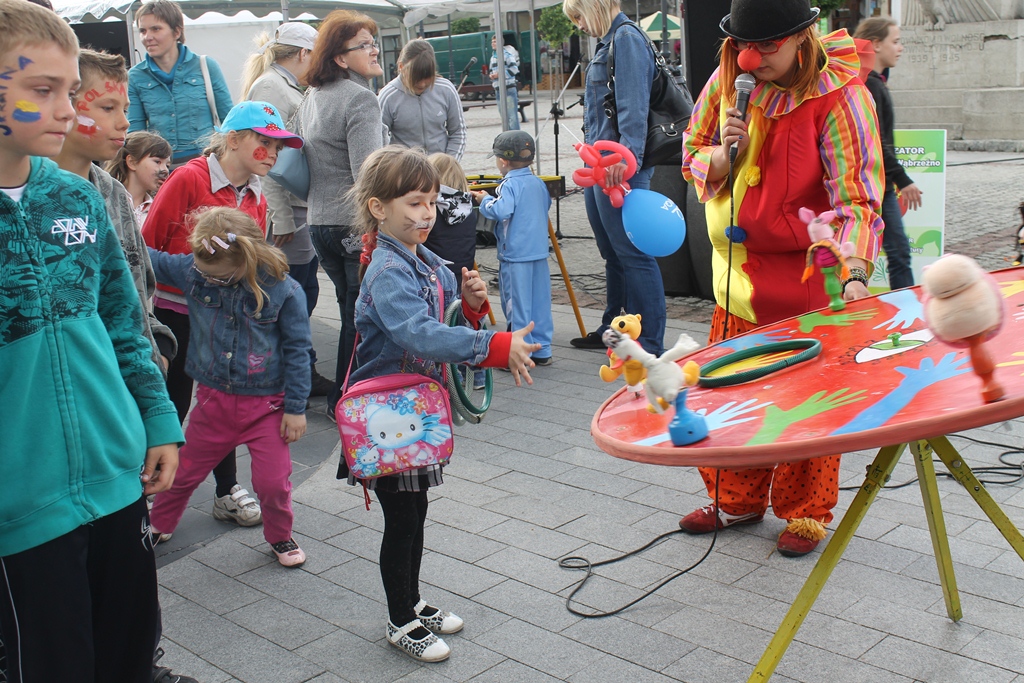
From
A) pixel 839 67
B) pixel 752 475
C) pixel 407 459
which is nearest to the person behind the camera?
pixel 407 459

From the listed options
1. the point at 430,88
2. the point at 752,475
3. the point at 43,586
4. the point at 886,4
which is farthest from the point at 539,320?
the point at 886,4

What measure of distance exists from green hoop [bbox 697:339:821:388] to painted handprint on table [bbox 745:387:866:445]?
24 centimetres

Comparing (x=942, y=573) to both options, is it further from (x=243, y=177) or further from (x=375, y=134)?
(x=375, y=134)

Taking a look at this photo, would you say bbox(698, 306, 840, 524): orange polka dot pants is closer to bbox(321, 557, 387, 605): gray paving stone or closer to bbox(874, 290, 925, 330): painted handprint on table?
bbox(874, 290, 925, 330): painted handprint on table

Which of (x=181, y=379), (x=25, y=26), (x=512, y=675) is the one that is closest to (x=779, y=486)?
(x=512, y=675)

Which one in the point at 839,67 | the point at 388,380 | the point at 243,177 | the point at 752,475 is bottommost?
the point at 752,475

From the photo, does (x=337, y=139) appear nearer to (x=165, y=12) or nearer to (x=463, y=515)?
(x=165, y=12)

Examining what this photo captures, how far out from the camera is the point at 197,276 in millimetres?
3664

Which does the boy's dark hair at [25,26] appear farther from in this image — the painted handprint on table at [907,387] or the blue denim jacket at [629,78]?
the blue denim jacket at [629,78]

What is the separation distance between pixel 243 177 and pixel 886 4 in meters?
19.2

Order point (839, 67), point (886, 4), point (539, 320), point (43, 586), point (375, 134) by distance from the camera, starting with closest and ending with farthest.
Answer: point (43, 586) < point (839, 67) < point (375, 134) < point (539, 320) < point (886, 4)

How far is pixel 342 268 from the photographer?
530cm

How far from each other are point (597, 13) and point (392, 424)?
11.8ft

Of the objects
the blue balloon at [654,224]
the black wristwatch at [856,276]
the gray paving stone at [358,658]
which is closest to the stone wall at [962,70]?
the blue balloon at [654,224]
